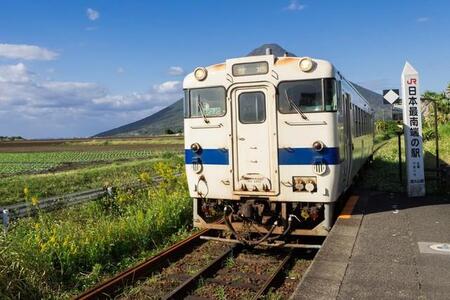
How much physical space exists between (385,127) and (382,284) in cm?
5900

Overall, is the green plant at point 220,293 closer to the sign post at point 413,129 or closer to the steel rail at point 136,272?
the steel rail at point 136,272

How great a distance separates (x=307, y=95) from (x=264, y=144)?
1070 millimetres

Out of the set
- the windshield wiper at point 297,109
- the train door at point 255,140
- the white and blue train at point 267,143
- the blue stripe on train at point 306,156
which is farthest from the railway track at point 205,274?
the windshield wiper at point 297,109

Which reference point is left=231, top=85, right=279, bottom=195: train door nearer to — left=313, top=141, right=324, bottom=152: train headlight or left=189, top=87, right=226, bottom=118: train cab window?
left=189, top=87, right=226, bottom=118: train cab window

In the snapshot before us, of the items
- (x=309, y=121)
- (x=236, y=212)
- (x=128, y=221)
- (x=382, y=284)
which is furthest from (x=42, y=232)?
(x=382, y=284)

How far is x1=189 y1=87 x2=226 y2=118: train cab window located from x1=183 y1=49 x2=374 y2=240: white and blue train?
0.06 feet

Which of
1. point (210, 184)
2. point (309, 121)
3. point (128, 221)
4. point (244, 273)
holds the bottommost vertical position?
point (244, 273)

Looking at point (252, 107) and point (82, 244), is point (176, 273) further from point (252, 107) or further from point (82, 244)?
point (252, 107)

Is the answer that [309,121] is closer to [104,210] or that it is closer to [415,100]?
[415,100]

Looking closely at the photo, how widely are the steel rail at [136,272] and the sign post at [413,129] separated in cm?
550

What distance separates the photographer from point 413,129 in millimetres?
11336

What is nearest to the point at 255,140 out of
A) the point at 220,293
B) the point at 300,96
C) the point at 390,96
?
the point at 300,96

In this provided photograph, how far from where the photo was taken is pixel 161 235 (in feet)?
31.6

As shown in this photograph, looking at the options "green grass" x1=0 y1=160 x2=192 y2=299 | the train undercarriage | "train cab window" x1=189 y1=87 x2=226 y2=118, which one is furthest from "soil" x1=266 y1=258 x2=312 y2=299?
"train cab window" x1=189 y1=87 x2=226 y2=118
